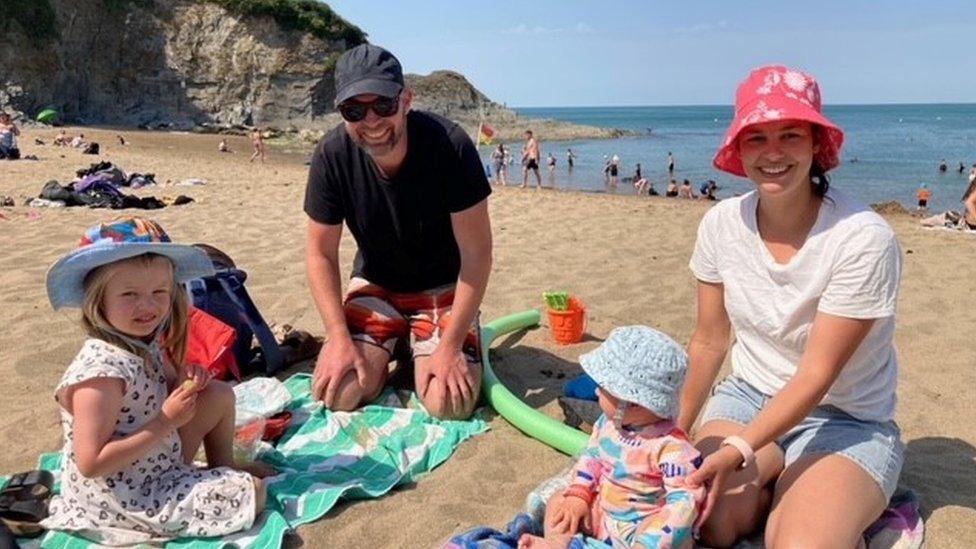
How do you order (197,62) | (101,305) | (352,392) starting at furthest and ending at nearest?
(197,62)
(352,392)
(101,305)

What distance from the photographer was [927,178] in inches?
1164

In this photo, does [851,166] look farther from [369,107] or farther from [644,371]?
[644,371]

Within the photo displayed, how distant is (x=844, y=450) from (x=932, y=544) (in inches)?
20.2

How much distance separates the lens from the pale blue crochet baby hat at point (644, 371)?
95.3 inches

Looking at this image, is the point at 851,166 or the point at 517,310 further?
the point at 851,166

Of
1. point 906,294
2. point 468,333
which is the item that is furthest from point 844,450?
point 906,294

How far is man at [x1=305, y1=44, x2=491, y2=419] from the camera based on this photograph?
3.95 metres

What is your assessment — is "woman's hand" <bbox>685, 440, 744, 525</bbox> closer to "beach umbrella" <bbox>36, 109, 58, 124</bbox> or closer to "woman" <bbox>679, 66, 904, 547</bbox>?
"woman" <bbox>679, 66, 904, 547</bbox>

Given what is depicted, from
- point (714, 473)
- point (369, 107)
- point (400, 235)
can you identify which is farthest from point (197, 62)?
point (714, 473)

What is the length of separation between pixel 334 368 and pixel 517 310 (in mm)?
2249

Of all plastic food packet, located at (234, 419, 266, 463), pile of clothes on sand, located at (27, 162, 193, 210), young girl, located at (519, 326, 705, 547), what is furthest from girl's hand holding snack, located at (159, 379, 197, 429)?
pile of clothes on sand, located at (27, 162, 193, 210)

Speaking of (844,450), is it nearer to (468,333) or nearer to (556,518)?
(556,518)

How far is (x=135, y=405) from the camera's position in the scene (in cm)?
272

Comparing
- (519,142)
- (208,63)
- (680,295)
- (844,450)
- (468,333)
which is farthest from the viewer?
(519,142)
